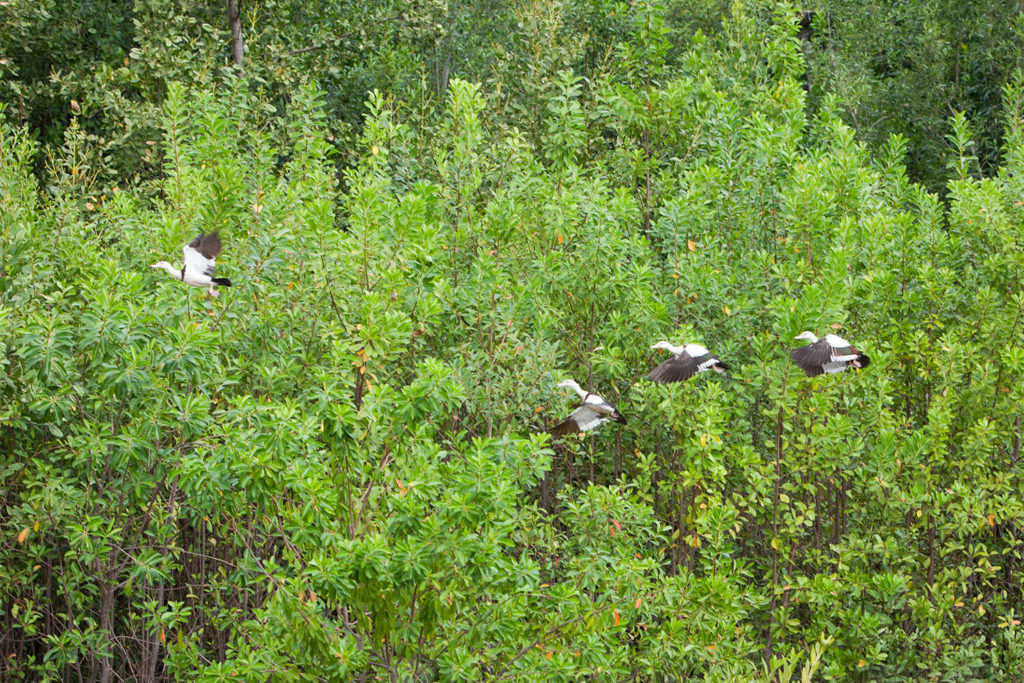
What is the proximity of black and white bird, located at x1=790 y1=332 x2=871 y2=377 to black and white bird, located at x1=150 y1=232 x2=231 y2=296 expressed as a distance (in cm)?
287

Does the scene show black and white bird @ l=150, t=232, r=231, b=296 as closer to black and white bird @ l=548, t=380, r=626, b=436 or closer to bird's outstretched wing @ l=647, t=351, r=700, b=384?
black and white bird @ l=548, t=380, r=626, b=436

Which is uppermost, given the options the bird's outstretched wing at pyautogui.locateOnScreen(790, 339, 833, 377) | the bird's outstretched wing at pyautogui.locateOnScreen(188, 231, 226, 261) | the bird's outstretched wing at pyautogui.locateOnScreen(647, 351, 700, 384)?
the bird's outstretched wing at pyautogui.locateOnScreen(188, 231, 226, 261)

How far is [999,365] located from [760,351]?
5.23ft

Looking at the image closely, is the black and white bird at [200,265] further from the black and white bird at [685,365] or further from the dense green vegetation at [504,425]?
the black and white bird at [685,365]

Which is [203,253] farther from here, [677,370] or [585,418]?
[677,370]

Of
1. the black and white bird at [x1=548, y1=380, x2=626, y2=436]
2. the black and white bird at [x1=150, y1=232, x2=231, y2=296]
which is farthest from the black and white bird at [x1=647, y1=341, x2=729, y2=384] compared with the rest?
the black and white bird at [x1=150, y1=232, x2=231, y2=296]

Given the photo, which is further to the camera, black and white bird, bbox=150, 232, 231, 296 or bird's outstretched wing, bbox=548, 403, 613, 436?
bird's outstretched wing, bbox=548, 403, 613, 436

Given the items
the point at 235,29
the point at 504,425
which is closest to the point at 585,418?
the point at 504,425

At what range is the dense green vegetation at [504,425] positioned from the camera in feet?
14.8

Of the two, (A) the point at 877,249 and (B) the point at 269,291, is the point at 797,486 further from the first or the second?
(B) the point at 269,291

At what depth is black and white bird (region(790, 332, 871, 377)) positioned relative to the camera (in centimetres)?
557

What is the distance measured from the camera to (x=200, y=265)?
5363mm

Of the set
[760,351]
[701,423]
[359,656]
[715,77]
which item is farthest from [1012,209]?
[359,656]

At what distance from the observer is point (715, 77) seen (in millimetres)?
10547
